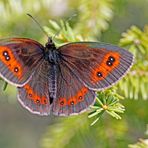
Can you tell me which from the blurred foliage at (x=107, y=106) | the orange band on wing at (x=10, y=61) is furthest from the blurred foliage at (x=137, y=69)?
the orange band on wing at (x=10, y=61)

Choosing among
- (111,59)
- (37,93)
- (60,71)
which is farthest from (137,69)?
(37,93)

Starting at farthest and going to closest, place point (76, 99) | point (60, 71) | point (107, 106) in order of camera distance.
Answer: point (60, 71), point (76, 99), point (107, 106)

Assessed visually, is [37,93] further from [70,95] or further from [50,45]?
[50,45]

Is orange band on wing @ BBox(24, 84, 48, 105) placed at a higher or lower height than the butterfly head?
lower

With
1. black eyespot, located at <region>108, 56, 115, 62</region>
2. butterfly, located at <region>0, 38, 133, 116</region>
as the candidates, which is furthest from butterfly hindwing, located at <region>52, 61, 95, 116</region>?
black eyespot, located at <region>108, 56, 115, 62</region>

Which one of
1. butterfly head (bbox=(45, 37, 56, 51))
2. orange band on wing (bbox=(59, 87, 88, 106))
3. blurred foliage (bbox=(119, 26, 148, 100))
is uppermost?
butterfly head (bbox=(45, 37, 56, 51))

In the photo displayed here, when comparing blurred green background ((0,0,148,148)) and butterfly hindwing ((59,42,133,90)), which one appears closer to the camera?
butterfly hindwing ((59,42,133,90))

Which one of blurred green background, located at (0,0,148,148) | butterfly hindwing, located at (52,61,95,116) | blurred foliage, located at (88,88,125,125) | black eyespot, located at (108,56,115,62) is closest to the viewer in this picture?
blurred foliage, located at (88,88,125,125)

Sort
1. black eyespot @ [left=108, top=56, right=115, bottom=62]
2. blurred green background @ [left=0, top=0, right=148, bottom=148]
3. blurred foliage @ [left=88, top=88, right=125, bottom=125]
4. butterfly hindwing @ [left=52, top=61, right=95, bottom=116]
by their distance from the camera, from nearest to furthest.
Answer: blurred foliage @ [left=88, top=88, right=125, bottom=125] → butterfly hindwing @ [left=52, top=61, right=95, bottom=116] → black eyespot @ [left=108, top=56, right=115, bottom=62] → blurred green background @ [left=0, top=0, right=148, bottom=148]

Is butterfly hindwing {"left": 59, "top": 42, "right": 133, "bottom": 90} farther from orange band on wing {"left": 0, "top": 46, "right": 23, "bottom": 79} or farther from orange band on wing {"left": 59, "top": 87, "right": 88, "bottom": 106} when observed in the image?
orange band on wing {"left": 0, "top": 46, "right": 23, "bottom": 79}
